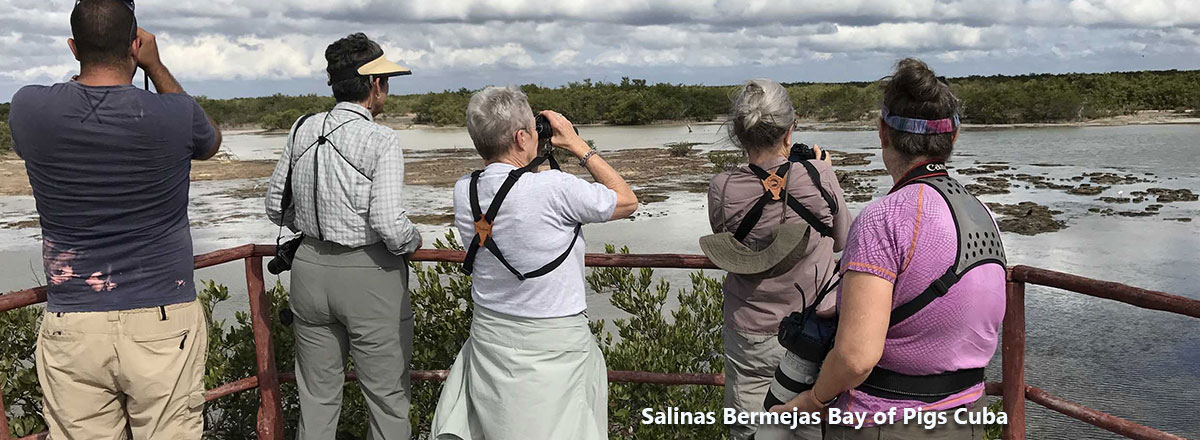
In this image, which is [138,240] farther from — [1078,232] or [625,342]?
[1078,232]

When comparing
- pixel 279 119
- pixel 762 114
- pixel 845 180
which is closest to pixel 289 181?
pixel 762 114

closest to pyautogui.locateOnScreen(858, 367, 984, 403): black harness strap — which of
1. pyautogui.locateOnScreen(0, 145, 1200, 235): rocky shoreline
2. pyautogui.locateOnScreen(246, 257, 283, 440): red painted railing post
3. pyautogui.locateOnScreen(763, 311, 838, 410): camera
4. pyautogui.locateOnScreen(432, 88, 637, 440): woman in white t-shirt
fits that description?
pyautogui.locateOnScreen(763, 311, 838, 410): camera

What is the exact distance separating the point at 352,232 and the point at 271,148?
110ft

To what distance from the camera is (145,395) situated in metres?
2.63

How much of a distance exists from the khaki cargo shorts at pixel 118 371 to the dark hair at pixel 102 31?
704 mm

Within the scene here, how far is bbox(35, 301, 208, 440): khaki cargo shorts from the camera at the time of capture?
2.57 meters

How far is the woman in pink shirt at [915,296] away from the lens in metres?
1.88

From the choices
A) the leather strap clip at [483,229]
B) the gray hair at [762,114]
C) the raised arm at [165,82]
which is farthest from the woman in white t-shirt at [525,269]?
the raised arm at [165,82]

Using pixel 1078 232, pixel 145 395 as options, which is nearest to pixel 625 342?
pixel 145 395

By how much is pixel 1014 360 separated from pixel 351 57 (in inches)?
95.4

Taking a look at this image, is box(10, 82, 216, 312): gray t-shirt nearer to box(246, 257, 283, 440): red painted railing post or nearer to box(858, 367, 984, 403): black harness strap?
box(246, 257, 283, 440): red painted railing post

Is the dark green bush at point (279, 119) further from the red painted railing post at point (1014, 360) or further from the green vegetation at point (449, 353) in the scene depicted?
the red painted railing post at point (1014, 360)

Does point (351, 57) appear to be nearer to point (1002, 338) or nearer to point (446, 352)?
point (446, 352)

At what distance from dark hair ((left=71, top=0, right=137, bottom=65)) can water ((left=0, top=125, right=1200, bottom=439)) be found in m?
1.78
